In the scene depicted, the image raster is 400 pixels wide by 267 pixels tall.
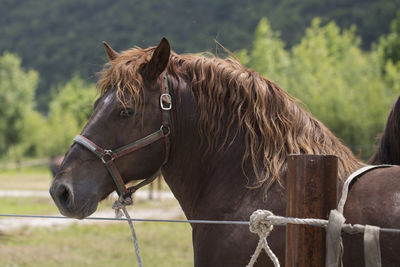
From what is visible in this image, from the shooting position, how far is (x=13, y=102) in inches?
1603

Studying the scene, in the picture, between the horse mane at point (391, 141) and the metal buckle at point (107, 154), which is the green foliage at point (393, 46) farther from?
the metal buckle at point (107, 154)

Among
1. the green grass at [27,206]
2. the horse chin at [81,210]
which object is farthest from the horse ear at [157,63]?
the green grass at [27,206]

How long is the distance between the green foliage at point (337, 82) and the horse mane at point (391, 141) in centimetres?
1609

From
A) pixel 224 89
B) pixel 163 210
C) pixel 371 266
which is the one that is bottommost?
pixel 163 210

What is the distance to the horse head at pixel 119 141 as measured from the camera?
96.7 inches

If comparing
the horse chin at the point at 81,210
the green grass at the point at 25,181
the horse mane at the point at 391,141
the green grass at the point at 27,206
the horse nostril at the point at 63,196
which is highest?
the horse mane at the point at 391,141

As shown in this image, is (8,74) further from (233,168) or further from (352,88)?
(233,168)

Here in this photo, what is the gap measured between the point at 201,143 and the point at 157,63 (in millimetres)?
499

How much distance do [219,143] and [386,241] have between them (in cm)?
100

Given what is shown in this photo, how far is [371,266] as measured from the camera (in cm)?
179

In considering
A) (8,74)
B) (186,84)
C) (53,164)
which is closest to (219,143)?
(186,84)

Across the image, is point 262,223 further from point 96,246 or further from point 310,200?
point 96,246

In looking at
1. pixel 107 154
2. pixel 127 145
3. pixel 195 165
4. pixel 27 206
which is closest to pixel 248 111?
pixel 195 165

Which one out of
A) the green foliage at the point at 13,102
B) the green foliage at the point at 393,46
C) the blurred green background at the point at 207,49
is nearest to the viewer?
the green foliage at the point at 393,46
